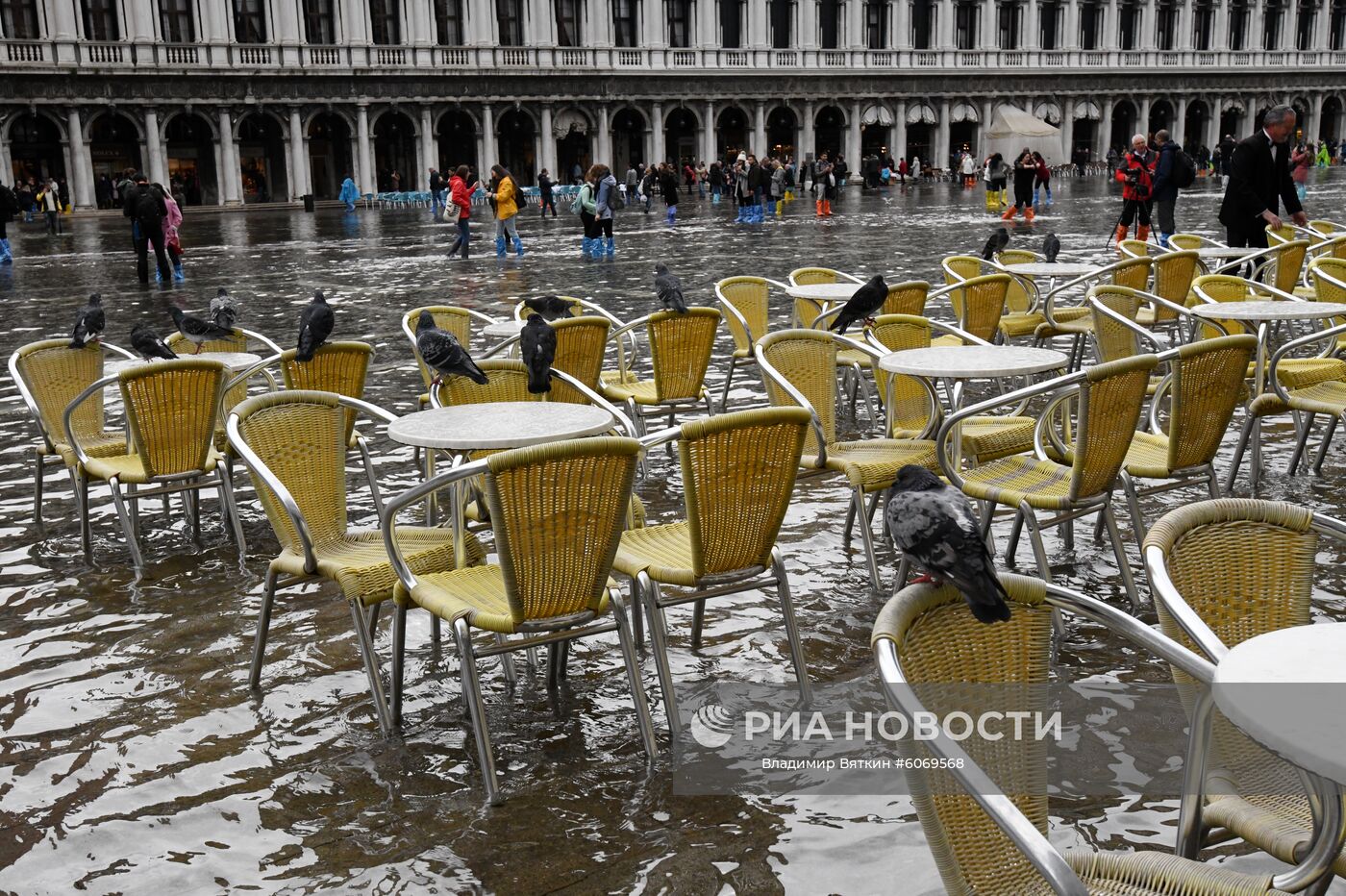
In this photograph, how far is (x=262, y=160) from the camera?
40.2 metres

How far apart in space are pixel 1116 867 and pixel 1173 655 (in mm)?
324

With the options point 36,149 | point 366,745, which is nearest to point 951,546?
point 366,745

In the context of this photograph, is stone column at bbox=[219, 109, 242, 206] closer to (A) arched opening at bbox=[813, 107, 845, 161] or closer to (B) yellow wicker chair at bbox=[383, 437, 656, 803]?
(A) arched opening at bbox=[813, 107, 845, 161]

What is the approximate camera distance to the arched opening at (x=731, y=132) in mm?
45875

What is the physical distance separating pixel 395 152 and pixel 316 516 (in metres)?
39.2

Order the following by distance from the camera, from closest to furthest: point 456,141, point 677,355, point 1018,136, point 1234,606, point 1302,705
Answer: point 1302,705, point 1234,606, point 677,355, point 1018,136, point 456,141

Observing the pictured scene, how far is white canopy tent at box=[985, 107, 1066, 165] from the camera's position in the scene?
32.1 m

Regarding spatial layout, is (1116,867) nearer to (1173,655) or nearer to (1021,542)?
(1173,655)

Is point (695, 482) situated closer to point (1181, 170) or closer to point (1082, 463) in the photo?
point (1082, 463)

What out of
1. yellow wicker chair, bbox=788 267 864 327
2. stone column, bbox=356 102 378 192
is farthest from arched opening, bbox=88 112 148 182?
yellow wicker chair, bbox=788 267 864 327

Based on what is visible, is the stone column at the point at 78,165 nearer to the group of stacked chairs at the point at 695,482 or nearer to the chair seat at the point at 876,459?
the group of stacked chairs at the point at 695,482

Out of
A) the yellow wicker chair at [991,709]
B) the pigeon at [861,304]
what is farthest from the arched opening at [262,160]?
the yellow wicker chair at [991,709]

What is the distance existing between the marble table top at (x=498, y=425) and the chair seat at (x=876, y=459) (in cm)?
91

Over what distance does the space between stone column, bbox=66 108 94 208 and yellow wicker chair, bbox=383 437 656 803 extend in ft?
119
